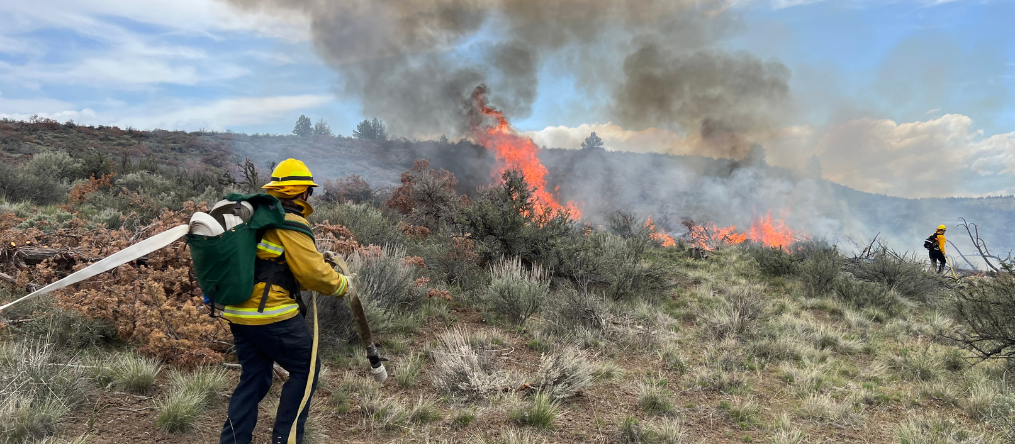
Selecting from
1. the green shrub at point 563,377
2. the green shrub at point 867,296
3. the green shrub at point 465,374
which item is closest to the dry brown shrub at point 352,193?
the green shrub at point 465,374

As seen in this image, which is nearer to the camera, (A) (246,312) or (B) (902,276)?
(A) (246,312)

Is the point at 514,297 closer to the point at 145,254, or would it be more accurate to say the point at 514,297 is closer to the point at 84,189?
the point at 145,254

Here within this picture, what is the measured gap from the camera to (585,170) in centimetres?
4281

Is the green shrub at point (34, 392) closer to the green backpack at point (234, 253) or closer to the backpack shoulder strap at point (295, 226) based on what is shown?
the green backpack at point (234, 253)

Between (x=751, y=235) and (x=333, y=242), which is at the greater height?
(x=333, y=242)

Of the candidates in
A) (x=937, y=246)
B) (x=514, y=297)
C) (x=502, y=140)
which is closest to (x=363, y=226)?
(x=514, y=297)

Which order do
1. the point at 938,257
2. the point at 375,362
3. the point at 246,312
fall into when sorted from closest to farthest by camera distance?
the point at 246,312 < the point at 375,362 < the point at 938,257

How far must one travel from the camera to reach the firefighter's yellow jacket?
107 inches

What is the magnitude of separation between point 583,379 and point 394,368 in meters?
1.96

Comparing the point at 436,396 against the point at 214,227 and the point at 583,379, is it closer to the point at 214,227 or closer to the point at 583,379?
the point at 583,379

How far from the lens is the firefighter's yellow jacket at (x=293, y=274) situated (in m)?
2.73

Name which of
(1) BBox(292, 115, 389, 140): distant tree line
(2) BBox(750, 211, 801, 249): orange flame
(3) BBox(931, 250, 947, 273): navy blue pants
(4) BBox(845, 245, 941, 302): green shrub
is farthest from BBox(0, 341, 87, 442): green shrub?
(1) BBox(292, 115, 389, 140): distant tree line

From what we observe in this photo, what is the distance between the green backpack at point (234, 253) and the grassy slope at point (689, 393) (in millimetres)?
1521

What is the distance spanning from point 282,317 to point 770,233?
2504 centimetres
